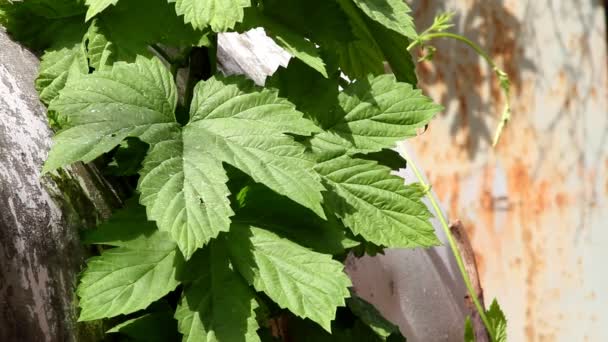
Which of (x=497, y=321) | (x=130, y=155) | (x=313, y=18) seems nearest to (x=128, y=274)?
(x=130, y=155)

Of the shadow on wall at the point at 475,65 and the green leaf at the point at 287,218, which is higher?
the green leaf at the point at 287,218

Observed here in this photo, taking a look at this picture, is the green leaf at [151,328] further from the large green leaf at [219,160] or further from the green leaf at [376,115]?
the green leaf at [376,115]

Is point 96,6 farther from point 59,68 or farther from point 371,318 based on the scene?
point 371,318

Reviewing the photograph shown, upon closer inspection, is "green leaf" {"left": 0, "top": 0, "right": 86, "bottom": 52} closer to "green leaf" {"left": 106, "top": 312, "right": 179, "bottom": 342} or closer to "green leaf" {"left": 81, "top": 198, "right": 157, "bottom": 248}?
"green leaf" {"left": 81, "top": 198, "right": 157, "bottom": 248}

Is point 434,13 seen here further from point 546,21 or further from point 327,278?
point 327,278

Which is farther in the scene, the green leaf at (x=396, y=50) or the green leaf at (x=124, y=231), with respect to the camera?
the green leaf at (x=396, y=50)

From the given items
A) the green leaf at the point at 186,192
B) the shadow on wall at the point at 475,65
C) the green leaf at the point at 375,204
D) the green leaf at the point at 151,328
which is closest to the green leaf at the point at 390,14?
the green leaf at the point at 375,204
